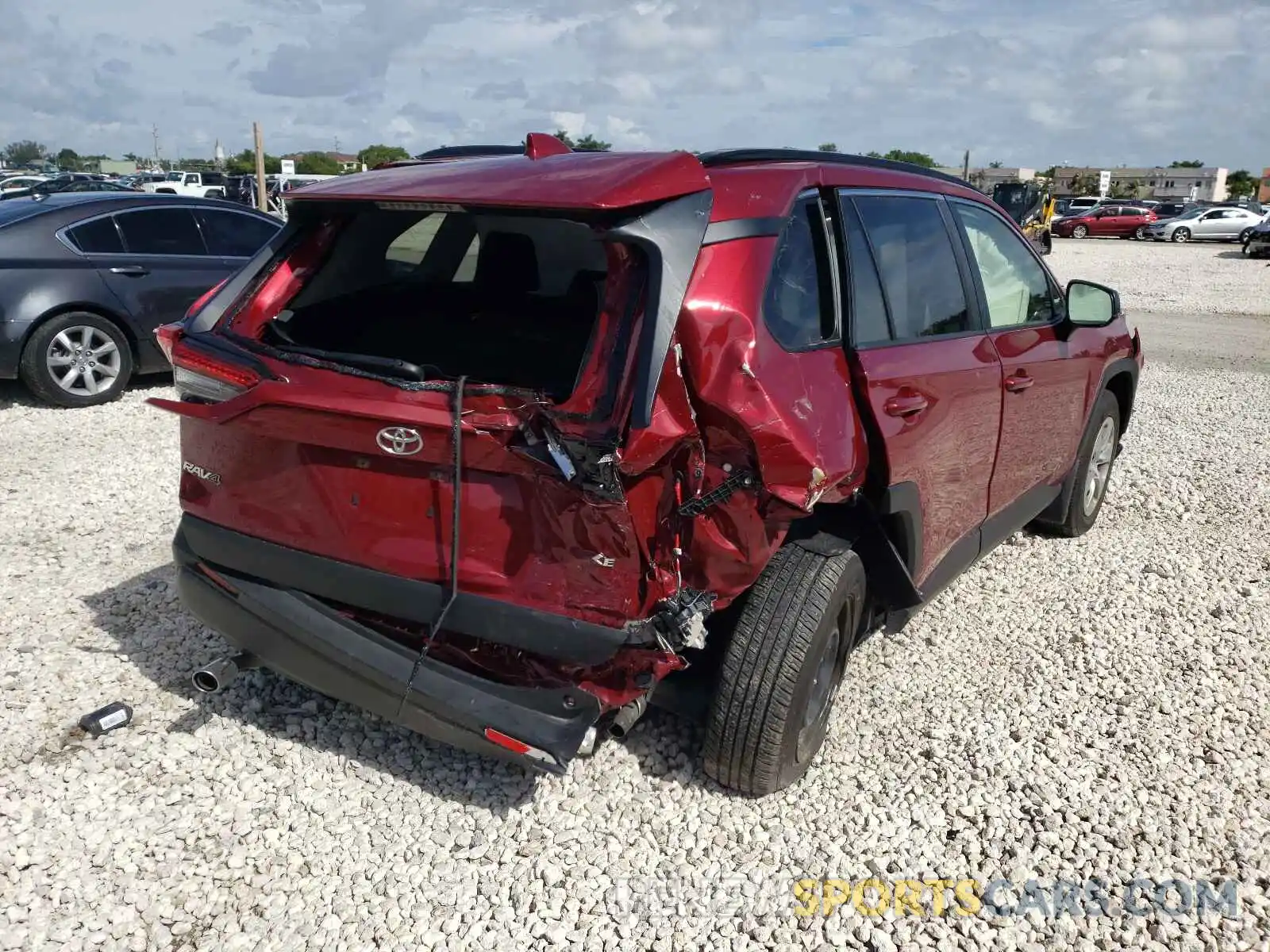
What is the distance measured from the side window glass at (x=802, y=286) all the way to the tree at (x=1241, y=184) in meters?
102

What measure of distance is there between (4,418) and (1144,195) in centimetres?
10274

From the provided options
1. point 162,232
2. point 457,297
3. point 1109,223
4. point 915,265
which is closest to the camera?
point 915,265

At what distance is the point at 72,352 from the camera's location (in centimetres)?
755

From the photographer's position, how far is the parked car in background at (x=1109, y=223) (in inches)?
1489

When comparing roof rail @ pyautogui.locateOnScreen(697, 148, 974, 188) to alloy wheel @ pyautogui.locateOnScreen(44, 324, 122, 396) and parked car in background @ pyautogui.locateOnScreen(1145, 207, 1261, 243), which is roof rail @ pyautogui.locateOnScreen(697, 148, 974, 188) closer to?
alloy wheel @ pyautogui.locateOnScreen(44, 324, 122, 396)

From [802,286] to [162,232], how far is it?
691 centimetres

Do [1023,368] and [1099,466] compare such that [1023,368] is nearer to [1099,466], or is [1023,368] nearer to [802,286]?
[802,286]

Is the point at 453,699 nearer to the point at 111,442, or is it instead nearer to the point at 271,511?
the point at 271,511

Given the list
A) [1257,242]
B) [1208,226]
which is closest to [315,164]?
[1208,226]

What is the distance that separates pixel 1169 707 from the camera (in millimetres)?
3742

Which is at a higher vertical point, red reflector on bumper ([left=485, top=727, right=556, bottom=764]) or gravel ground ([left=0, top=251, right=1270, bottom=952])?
red reflector on bumper ([left=485, top=727, right=556, bottom=764])

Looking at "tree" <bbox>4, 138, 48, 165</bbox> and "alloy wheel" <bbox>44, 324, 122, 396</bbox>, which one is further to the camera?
"tree" <bbox>4, 138, 48, 165</bbox>

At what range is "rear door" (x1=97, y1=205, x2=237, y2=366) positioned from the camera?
777 cm

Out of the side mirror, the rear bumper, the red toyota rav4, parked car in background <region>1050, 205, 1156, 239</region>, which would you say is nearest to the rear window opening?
the red toyota rav4
